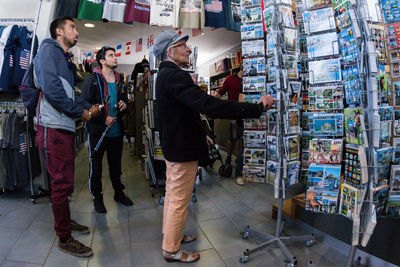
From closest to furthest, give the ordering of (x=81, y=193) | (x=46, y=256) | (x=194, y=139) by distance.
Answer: (x=194, y=139), (x=46, y=256), (x=81, y=193)

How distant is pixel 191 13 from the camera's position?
3.50 m

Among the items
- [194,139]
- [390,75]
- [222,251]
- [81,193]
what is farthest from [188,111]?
[81,193]

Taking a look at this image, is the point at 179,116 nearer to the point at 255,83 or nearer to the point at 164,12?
the point at 255,83

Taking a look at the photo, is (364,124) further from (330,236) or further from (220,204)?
(220,204)

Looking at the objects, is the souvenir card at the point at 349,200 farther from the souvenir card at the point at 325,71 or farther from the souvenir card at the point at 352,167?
the souvenir card at the point at 325,71

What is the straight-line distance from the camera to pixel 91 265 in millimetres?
1672

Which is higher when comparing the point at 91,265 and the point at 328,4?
the point at 328,4

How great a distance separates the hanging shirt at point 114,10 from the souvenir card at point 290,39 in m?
2.44

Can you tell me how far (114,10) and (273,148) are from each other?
2756 millimetres

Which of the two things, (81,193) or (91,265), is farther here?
(81,193)

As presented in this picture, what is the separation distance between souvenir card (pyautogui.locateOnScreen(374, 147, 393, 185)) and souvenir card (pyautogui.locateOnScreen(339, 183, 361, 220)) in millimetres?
113

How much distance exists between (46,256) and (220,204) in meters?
1.61

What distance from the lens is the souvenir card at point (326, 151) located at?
1.36 m

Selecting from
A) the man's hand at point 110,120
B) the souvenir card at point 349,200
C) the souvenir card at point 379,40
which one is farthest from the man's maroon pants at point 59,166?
the souvenir card at point 379,40
